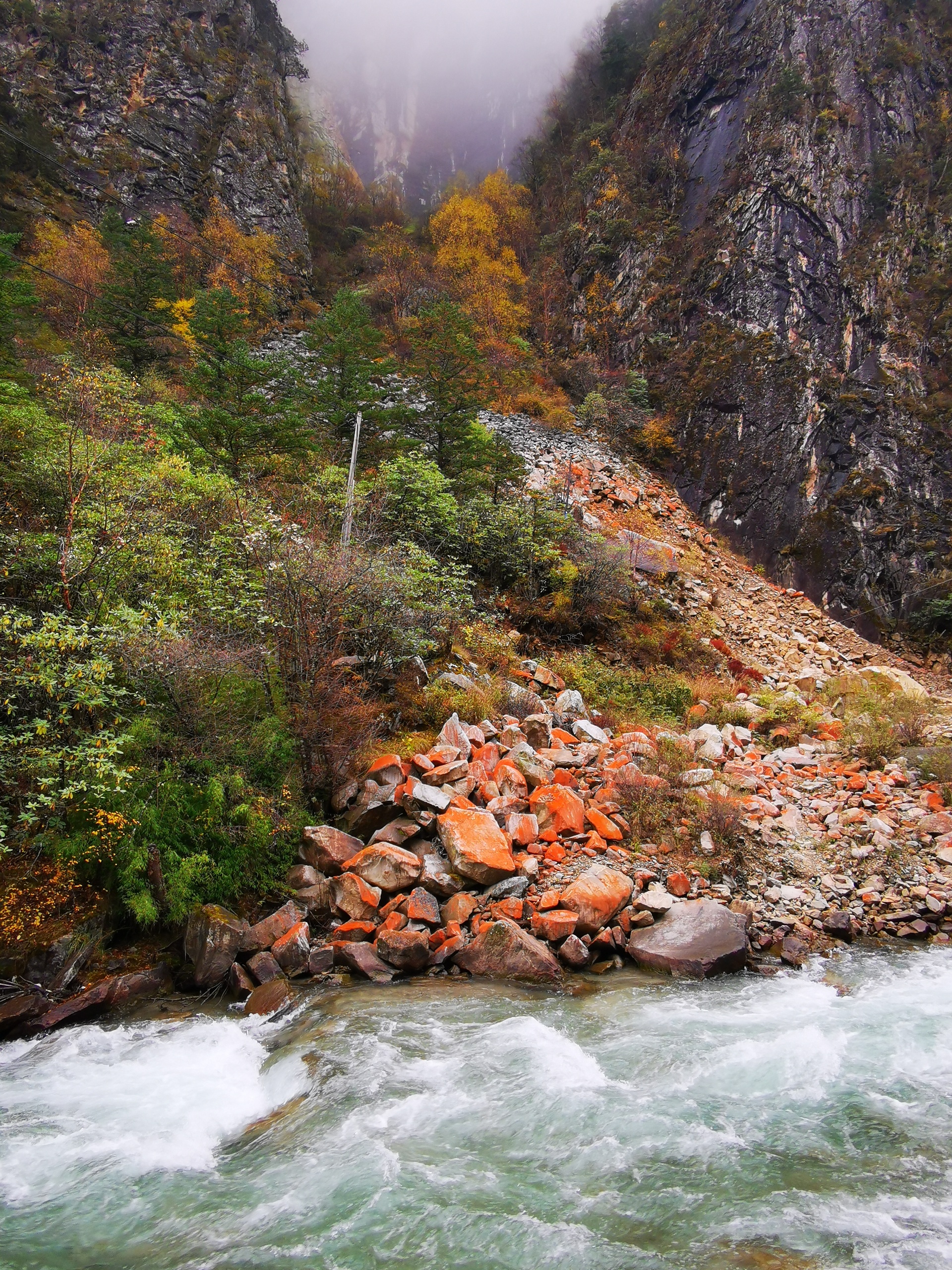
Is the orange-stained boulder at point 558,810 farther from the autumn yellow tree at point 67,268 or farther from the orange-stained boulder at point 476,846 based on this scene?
the autumn yellow tree at point 67,268

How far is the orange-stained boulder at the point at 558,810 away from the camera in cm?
689

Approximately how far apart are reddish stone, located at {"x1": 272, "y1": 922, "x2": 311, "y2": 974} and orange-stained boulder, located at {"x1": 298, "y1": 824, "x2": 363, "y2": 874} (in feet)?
2.90

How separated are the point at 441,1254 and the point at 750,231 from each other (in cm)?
3027

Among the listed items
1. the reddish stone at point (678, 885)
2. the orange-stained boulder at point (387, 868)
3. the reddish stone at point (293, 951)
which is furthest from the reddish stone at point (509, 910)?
the reddish stone at point (293, 951)

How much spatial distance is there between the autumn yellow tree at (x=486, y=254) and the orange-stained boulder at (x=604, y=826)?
22.9 m

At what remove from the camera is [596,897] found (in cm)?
584

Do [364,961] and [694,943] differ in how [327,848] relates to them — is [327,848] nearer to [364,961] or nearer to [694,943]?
[364,961]

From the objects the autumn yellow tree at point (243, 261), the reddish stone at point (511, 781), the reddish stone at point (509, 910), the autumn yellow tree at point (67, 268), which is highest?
the autumn yellow tree at point (243, 261)

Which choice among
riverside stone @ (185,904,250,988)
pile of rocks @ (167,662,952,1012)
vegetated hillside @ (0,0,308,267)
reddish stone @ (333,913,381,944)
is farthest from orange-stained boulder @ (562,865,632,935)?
vegetated hillside @ (0,0,308,267)

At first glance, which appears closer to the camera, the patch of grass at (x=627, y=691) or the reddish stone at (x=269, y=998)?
the reddish stone at (x=269, y=998)

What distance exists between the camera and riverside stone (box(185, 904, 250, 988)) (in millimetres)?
5168

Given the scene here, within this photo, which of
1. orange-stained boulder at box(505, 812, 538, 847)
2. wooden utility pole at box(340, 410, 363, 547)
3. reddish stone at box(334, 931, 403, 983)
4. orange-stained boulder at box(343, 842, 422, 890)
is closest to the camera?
reddish stone at box(334, 931, 403, 983)

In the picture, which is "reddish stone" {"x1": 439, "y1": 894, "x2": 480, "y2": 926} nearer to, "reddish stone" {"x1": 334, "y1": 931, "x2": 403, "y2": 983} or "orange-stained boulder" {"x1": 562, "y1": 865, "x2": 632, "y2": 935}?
"reddish stone" {"x1": 334, "y1": 931, "x2": 403, "y2": 983}

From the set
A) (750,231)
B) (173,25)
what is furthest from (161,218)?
(750,231)
